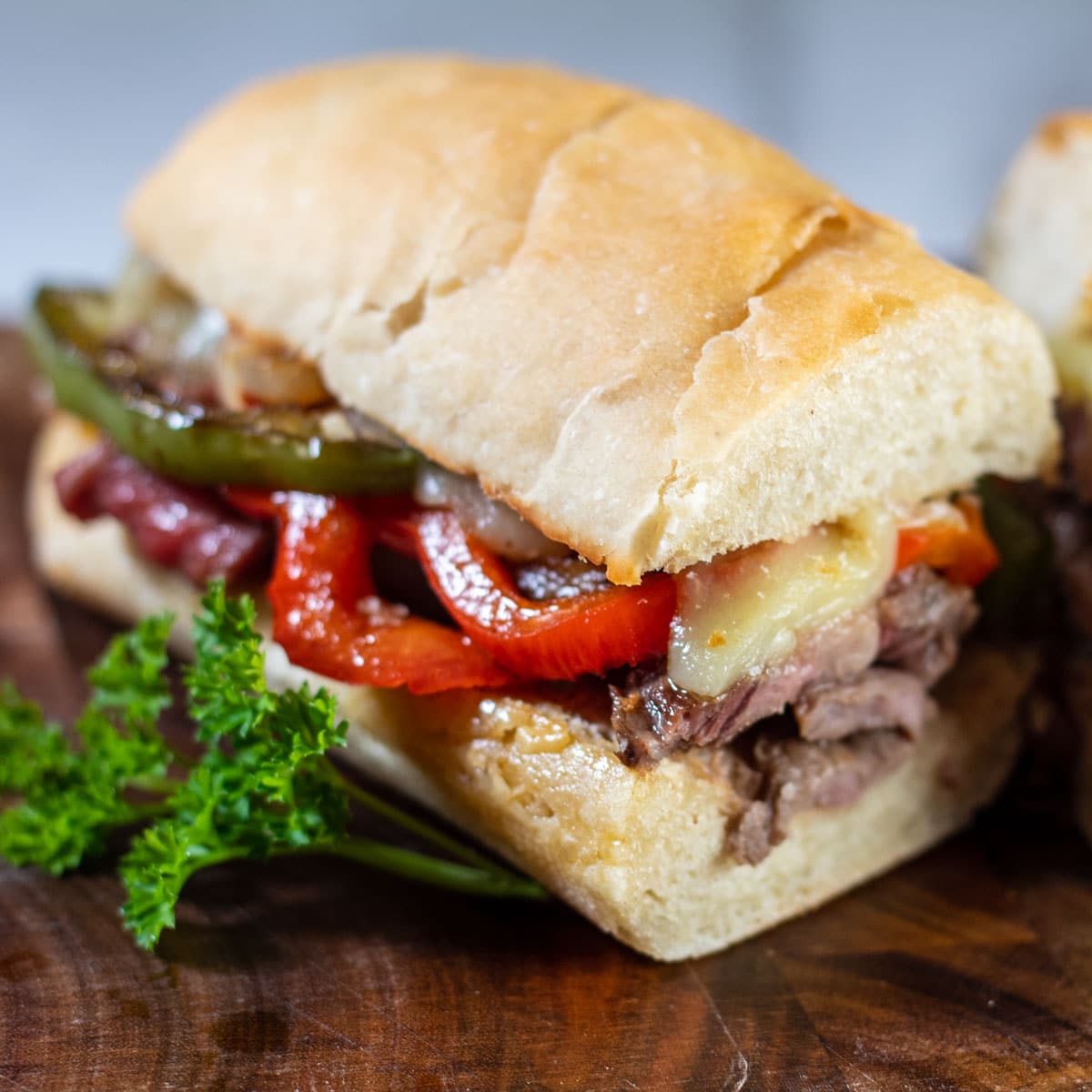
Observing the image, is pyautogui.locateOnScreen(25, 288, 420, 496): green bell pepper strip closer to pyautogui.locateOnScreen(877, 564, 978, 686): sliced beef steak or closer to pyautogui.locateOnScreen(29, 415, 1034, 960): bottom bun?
pyautogui.locateOnScreen(29, 415, 1034, 960): bottom bun

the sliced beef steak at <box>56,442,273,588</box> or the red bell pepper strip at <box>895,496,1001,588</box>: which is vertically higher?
the red bell pepper strip at <box>895,496,1001,588</box>

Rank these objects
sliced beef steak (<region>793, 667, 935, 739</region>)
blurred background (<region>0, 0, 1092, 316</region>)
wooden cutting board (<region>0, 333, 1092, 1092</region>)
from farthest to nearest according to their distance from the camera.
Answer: blurred background (<region>0, 0, 1092, 316</region>) < sliced beef steak (<region>793, 667, 935, 739</region>) < wooden cutting board (<region>0, 333, 1092, 1092</region>)

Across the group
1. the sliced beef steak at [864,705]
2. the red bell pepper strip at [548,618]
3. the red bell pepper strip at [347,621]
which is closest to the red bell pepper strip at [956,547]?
the sliced beef steak at [864,705]

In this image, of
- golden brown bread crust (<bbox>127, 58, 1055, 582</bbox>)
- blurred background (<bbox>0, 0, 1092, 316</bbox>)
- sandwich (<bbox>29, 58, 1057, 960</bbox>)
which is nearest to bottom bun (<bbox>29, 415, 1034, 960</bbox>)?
sandwich (<bbox>29, 58, 1057, 960</bbox>)

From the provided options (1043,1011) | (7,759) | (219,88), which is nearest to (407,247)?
(7,759)

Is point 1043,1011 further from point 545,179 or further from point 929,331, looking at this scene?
point 545,179

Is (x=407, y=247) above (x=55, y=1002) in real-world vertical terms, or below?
above

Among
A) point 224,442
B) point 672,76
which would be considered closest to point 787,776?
point 224,442
